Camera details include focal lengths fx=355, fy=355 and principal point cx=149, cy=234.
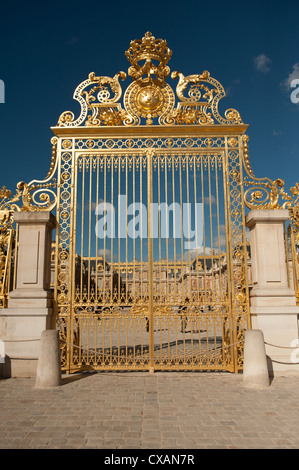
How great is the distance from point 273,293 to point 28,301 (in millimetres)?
5077

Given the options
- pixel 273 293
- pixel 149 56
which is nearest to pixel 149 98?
pixel 149 56

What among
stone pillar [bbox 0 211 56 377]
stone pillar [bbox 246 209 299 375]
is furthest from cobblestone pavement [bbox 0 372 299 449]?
stone pillar [bbox 246 209 299 375]

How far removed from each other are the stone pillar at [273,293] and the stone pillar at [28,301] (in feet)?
14.6

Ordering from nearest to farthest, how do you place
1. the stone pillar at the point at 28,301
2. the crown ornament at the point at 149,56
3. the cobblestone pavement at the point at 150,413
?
the cobblestone pavement at the point at 150,413, the stone pillar at the point at 28,301, the crown ornament at the point at 149,56

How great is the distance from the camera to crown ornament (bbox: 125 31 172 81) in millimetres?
8203

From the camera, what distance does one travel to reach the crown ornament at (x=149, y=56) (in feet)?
26.9

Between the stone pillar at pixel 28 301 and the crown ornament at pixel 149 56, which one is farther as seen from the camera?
the crown ornament at pixel 149 56

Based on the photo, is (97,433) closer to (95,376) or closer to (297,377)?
(95,376)

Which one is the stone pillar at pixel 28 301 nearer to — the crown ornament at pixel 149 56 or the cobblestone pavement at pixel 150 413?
the cobblestone pavement at pixel 150 413

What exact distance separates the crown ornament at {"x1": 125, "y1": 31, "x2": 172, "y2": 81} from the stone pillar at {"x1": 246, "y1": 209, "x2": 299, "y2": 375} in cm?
396

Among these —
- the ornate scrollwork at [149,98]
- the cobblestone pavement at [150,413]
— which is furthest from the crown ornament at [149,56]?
the cobblestone pavement at [150,413]

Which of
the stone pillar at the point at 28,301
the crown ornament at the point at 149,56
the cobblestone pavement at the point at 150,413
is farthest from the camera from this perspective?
the crown ornament at the point at 149,56

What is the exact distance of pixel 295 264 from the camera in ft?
25.9

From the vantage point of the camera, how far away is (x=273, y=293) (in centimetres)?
737
